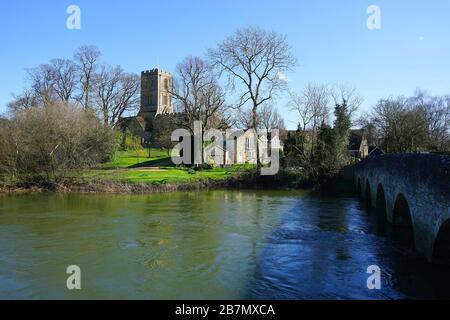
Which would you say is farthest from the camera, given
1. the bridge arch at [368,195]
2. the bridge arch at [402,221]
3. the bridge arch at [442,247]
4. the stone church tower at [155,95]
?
the stone church tower at [155,95]

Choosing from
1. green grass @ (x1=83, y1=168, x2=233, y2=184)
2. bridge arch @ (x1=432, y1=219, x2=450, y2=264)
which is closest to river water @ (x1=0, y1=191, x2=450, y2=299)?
bridge arch @ (x1=432, y1=219, x2=450, y2=264)

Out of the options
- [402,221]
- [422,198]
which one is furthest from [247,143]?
[422,198]

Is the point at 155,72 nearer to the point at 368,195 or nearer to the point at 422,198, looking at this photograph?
the point at 368,195

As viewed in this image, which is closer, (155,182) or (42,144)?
(42,144)

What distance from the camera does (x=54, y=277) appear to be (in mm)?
11938

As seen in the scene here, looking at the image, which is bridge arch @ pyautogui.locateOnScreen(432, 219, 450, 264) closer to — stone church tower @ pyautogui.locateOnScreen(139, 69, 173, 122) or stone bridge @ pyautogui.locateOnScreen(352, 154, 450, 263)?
stone bridge @ pyautogui.locateOnScreen(352, 154, 450, 263)

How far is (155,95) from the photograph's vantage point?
90812 mm

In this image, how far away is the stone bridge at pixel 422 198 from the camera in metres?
10.6

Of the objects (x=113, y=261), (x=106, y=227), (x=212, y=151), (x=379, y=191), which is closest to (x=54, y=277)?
(x=113, y=261)

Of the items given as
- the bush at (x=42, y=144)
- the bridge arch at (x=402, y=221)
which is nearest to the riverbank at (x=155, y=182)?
the bush at (x=42, y=144)

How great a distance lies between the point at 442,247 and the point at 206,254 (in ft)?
23.4

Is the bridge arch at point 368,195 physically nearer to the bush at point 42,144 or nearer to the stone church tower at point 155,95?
the bush at point 42,144

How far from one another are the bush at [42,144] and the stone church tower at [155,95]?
5191cm

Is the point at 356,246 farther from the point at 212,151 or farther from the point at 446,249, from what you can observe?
the point at 212,151
